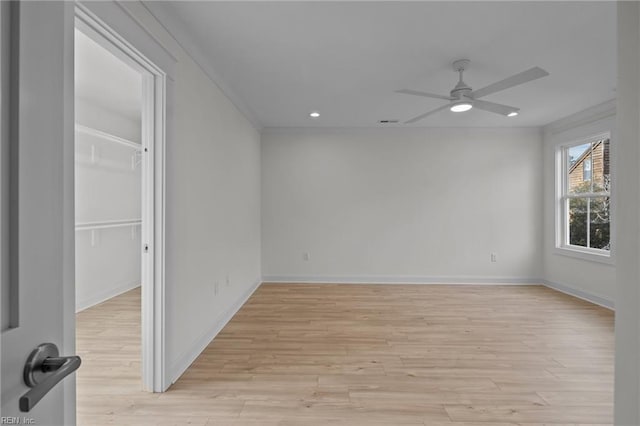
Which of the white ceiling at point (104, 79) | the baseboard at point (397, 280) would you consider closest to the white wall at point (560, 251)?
the baseboard at point (397, 280)

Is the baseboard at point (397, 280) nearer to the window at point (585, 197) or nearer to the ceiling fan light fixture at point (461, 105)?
the window at point (585, 197)

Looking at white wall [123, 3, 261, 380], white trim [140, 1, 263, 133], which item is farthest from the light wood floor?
white trim [140, 1, 263, 133]

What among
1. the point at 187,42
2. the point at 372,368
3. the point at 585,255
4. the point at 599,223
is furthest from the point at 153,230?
the point at 599,223

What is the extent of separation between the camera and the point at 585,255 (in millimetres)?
4391

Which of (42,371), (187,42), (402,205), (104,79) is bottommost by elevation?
(42,371)

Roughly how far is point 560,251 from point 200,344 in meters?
4.99

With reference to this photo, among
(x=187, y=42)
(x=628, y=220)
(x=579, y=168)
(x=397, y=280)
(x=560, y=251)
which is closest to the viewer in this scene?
(x=628, y=220)

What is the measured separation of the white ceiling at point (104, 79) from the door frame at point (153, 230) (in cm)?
88

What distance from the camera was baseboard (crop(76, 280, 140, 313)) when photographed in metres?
3.96

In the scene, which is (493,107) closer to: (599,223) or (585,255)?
(599,223)

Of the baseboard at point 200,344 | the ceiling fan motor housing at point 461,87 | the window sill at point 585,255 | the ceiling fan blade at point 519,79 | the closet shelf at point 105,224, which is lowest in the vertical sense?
the baseboard at point 200,344

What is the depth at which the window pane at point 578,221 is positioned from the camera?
4.59m

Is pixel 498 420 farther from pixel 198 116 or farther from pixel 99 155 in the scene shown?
pixel 99 155

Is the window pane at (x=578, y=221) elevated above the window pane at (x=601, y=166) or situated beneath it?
situated beneath
